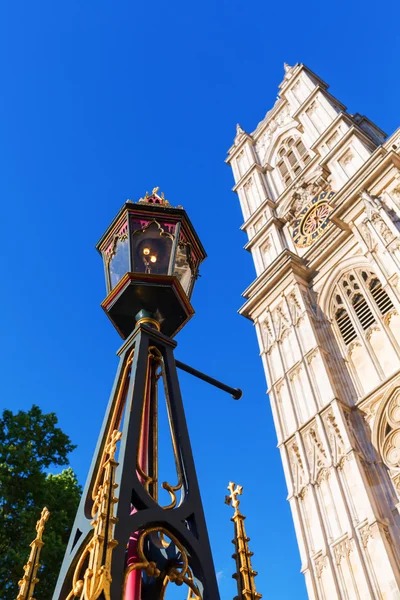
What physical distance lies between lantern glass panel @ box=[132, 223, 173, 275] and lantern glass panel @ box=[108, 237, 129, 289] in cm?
6

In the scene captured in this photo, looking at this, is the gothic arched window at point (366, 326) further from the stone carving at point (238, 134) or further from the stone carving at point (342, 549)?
the stone carving at point (238, 134)

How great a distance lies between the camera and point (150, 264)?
10.2ft

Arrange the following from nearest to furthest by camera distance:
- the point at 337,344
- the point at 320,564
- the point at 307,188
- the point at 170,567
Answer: the point at 170,567
the point at 320,564
the point at 337,344
the point at 307,188

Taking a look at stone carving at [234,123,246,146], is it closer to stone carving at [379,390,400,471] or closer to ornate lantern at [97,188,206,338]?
stone carving at [379,390,400,471]

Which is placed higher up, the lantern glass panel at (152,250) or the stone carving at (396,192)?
the stone carving at (396,192)

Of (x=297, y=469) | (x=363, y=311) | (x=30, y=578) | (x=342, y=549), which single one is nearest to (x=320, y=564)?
(x=342, y=549)

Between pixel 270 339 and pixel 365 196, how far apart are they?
560 centimetres

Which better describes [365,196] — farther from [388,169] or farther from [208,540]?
[208,540]

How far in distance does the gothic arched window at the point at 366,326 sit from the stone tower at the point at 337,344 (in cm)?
4

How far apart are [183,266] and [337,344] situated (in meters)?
13.5

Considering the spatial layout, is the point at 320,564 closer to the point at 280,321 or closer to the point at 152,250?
the point at 280,321

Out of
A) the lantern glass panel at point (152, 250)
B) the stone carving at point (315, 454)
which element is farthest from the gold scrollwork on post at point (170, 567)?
the stone carving at point (315, 454)

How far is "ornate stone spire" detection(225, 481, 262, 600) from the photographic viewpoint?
186 cm

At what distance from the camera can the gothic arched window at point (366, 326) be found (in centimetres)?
1406
